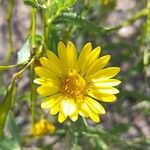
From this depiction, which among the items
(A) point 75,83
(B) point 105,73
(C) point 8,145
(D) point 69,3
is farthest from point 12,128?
(D) point 69,3

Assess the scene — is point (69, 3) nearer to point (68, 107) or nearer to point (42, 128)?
point (68, 107)

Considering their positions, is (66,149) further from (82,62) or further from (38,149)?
(82,62)

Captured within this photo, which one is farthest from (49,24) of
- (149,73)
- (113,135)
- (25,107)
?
(149,73)

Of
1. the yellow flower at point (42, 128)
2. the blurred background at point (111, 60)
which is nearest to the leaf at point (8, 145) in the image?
the blurred background at point (111, 60)

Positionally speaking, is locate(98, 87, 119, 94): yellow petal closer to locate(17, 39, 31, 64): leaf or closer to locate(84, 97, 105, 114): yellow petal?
locate(84, 97, 105, 114): yellow petal

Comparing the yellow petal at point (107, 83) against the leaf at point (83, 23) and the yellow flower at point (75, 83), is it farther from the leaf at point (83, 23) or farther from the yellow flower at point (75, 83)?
the leaf at point (83, 23)

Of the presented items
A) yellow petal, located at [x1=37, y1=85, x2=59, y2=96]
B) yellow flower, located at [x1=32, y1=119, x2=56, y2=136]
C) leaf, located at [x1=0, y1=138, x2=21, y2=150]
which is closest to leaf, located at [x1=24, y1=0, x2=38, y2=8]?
yellow petal, located at [x1=37, y1=85, x2=59, y2=96]
